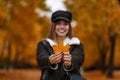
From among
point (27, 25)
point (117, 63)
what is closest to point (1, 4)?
point (27, 25)

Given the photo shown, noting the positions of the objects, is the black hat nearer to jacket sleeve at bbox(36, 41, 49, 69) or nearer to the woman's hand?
jacket sleeve at bbox(36, 41, 49, 69)

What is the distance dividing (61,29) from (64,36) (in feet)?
0.27

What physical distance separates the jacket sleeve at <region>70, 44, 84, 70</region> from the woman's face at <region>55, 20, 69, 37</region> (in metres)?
0.18

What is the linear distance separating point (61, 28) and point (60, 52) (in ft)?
1.30

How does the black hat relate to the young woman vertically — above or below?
above

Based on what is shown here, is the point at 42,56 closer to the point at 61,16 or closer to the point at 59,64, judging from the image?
the point at 59,64

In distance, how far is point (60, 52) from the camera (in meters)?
4.47

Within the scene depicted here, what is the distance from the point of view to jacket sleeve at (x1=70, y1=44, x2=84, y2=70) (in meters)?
4.61

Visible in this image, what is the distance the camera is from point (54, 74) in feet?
15.2

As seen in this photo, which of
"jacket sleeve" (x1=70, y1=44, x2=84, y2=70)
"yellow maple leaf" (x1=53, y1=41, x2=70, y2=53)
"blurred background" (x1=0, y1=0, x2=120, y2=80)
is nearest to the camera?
"yellow maple leaf" (x1=53, y1=41, x2=70, y2=53)

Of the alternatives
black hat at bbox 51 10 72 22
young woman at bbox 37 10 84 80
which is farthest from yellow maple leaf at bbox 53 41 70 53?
black hat at bbox 51 10 72 22

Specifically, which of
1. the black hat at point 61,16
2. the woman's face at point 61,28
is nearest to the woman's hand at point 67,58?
the woman's face at point 61,28

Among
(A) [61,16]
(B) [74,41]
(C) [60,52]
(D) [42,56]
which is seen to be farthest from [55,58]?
(A) [61,16]

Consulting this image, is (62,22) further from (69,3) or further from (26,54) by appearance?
(26,54)
